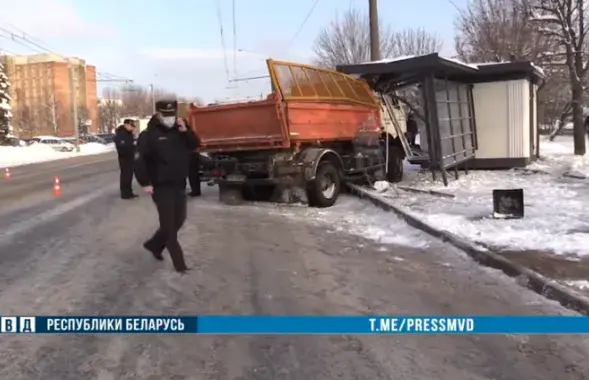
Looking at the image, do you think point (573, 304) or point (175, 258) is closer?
point (573, 304)

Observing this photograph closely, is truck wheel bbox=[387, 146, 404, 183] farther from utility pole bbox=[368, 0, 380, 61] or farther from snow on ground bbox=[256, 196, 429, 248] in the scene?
utility pole bbox=[368, 0, 380, 61]

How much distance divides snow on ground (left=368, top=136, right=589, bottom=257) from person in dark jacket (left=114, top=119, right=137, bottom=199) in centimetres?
569

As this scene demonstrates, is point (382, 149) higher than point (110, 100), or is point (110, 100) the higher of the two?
point (110, 100)

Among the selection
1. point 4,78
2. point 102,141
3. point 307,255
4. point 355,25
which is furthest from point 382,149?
point 102,141

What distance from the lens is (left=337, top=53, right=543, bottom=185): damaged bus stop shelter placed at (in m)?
13.5

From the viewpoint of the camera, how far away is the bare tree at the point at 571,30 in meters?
19.8

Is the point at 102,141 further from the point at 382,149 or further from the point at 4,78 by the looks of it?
the point at 382,149

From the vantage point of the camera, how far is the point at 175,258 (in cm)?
682

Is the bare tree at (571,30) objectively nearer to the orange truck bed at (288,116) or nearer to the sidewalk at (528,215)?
the sidewalk at (528,215)

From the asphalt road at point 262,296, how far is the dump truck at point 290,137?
5.03ft

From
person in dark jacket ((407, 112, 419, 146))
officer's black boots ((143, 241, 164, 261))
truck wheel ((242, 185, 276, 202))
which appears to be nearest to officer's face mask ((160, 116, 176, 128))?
officer's black boots ((143, 241, 164, 261))

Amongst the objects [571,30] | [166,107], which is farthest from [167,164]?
[571,30]

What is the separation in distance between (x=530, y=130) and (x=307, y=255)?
497 inches

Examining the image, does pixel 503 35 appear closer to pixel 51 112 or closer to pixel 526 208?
pixel 526 208
